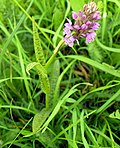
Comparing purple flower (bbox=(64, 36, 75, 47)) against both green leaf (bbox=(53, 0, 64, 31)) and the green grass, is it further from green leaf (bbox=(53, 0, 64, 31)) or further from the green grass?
green leaf (bbox=(53, 0, 64, 31))

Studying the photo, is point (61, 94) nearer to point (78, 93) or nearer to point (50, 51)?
point (78, 93)

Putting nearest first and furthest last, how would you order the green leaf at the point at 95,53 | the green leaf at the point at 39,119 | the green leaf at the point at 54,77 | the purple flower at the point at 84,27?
1. the purple flower at the point at 84,27
2. the green leaf at the point at 39,119
3. the green leaf at the point at 54,77
4. the green leaf at the point at 95,53

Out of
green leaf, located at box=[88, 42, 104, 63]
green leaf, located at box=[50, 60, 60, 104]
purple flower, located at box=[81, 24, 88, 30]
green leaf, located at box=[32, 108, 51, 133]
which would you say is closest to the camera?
purple flower, located at box=[81, 24, 88, 30]

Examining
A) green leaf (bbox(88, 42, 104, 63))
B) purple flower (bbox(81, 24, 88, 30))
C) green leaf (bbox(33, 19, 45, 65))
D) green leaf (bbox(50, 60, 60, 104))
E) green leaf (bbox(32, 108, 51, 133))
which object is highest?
purple flower (bbox(81, 24, 88, 30))

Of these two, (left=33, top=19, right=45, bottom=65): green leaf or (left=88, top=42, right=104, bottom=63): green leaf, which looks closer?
(left=33, top=19, right=45, bottom=65): green leaf

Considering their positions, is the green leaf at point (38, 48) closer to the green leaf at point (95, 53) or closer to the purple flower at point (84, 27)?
the purple flower at point (84, 27)

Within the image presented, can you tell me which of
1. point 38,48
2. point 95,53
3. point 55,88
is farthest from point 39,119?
point 95,53

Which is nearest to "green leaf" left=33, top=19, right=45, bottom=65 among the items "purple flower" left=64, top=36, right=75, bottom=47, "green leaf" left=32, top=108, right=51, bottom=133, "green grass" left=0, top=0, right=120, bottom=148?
"green grass" left=0, top=0, right=120, bottom=148

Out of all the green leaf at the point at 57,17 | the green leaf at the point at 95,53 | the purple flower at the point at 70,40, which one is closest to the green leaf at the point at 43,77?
the purple flower at the point at 70,40
